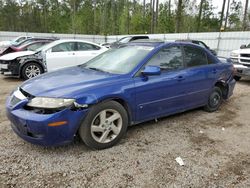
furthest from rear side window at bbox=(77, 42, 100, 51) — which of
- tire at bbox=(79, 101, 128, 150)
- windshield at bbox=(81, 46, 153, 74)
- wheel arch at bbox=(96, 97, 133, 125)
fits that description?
tire at bbox=(79, 101, 128, 150)

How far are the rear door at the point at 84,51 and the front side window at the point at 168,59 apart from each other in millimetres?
5053

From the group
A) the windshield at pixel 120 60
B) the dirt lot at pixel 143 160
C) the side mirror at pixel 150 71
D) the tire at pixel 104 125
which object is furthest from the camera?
the windshield at pixel 120 60

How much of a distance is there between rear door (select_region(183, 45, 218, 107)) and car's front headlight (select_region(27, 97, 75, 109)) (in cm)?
235

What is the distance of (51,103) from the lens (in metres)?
2.84

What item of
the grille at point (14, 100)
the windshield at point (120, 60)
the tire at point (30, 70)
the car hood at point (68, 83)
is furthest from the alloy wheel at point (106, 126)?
the tire at point (30, 70)

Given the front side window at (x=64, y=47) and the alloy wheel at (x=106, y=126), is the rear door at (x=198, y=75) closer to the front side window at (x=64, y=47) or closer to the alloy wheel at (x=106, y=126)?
the alloy wheel at (x=106, y=126)

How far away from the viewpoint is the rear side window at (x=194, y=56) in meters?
4.41

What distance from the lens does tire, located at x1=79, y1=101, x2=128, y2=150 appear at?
121 inches

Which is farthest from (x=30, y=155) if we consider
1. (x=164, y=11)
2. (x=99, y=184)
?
(x=164, y=11)

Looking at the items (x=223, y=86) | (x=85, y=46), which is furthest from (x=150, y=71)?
(x=85, y=46)

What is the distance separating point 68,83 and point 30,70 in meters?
5.50

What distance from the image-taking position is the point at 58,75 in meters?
3.69

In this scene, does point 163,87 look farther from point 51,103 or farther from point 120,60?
point 51,103

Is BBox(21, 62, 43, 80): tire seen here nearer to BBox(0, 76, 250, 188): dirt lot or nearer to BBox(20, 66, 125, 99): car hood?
BBox(0, 76, 250, 188): dirt lot
